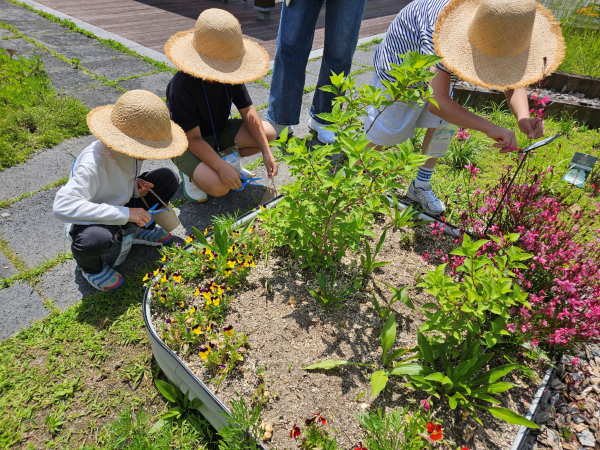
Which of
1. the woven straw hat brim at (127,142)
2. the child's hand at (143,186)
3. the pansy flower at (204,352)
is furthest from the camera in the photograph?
the child's hand at (143,186)

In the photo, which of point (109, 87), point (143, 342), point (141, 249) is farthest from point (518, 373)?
point (109, 87)

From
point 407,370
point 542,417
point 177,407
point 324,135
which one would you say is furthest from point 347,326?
point 324,135

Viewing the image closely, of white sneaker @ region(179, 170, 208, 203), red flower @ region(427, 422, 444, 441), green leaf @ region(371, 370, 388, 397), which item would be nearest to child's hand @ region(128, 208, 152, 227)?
white sneaker @ region(179, 170, 208, 203)

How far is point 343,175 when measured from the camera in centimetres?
176

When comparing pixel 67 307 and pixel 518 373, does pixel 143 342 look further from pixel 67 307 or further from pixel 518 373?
pixel 518 373

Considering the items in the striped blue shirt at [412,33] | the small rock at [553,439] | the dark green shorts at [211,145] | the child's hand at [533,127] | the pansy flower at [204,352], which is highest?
the striped blue shirt at [412,33]

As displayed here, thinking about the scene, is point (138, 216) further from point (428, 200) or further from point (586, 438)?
point (586, 438)

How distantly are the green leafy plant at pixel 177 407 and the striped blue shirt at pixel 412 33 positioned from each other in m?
1.92

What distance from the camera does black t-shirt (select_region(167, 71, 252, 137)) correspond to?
2.32 metres

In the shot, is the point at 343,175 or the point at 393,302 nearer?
the point at 343,175

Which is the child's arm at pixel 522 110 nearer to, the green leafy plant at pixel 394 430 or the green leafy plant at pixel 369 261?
the green leafy plant at pixel 369 261

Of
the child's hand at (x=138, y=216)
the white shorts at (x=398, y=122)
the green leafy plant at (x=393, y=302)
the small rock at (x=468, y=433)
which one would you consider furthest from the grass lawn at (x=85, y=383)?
the white shorts at (x=398, y=122)

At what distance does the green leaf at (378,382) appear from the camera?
1.51 meters

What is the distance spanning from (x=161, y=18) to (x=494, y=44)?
6472 mm
